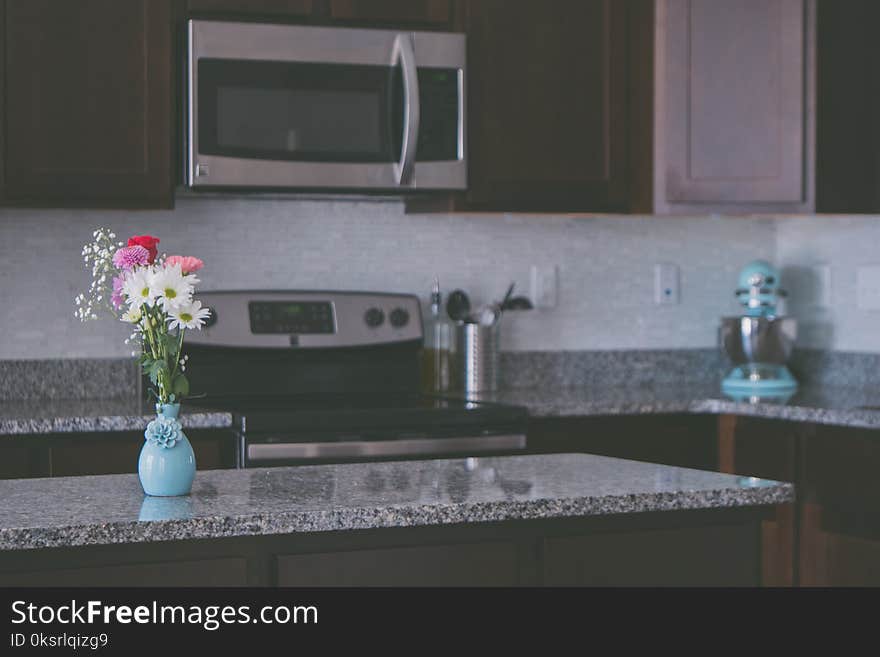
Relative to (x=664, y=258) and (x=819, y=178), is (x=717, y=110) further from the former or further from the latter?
(x=664, y=258)

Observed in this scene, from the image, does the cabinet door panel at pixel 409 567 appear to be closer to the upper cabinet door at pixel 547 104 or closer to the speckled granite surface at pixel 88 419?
the speckled granite surface at pixel 88 419

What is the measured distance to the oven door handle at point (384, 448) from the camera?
3064 mm

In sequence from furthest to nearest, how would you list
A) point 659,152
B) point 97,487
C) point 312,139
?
point 659,152 < point 312,139 < point 97,487

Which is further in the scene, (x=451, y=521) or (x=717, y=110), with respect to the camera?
(x=717, y=110)

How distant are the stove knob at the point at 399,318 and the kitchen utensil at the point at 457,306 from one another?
19 cm

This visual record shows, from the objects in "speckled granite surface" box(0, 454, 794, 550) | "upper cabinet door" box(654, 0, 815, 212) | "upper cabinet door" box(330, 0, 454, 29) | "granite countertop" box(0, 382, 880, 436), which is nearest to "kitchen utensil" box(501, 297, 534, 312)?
"granite countertop" box(0, 382, 880, 436)

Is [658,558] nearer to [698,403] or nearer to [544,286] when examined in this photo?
[698,403]

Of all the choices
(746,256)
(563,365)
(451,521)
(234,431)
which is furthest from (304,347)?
(451,521)

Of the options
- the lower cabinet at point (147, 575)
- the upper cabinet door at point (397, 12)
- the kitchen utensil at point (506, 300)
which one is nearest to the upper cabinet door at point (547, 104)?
the upper cabinet door at point (397, 12)

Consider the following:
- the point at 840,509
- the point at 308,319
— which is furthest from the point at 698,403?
the point at 308,319

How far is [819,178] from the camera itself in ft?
12.1

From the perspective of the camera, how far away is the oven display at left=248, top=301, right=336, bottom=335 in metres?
3.57

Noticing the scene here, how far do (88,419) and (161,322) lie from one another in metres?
1.20

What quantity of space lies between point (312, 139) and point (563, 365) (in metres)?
1.13
